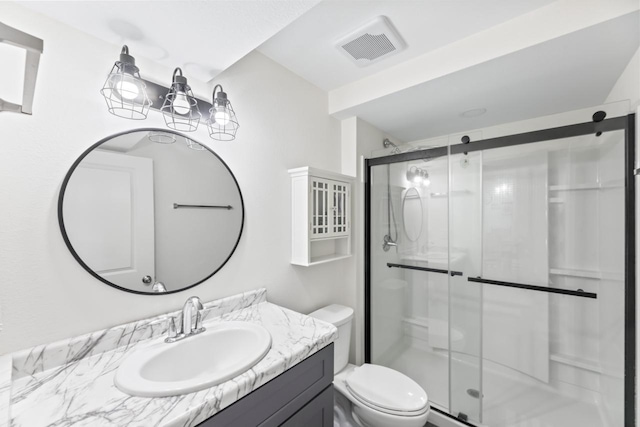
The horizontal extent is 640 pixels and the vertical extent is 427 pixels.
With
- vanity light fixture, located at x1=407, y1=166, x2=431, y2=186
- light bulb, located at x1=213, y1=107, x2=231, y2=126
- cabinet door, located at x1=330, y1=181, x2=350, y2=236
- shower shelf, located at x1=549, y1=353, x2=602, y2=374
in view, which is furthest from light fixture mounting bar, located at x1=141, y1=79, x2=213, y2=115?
shower shelf, located at x1=549, y1=353, x2=602, y2=374

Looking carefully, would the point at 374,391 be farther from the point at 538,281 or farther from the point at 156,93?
the point at 156,93

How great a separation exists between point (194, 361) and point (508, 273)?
7.27 ft

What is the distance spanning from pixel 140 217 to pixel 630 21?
2.25 metres

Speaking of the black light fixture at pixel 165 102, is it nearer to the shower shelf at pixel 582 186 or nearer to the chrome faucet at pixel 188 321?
the chrome faucet at pixel 188 321

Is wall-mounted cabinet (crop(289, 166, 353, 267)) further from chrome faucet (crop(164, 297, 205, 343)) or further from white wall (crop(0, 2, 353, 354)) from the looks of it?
chrome faucet (crop(164, 297, 205, 343))

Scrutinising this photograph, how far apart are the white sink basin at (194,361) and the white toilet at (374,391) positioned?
0.71 m

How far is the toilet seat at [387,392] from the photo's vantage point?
139 centimetres

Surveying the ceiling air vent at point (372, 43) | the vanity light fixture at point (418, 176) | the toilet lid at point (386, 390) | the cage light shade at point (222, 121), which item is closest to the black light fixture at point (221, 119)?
the cage light shade at point (222, 121)

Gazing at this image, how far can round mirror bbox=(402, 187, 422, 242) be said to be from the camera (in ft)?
6.82

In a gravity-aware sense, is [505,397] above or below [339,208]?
below

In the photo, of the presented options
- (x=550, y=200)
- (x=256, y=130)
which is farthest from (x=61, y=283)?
(x=550, y=200)

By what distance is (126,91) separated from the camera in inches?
37.5

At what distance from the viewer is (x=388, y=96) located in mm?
1757

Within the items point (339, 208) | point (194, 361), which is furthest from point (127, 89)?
point (339, 208)
